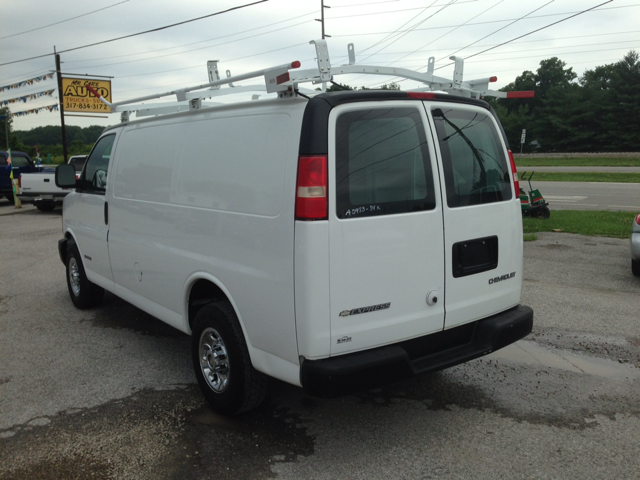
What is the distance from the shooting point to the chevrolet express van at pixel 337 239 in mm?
2973

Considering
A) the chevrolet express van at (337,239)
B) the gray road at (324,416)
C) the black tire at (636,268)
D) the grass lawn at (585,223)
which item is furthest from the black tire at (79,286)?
the grass lawn at (585,223)

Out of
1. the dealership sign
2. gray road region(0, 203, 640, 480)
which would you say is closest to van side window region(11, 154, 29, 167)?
the dealership sign

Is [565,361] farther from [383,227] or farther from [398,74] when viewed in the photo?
[398,74]

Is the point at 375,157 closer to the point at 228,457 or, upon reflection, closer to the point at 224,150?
the point at 224,150

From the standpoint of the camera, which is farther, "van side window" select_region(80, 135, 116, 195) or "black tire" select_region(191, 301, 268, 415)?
"van side window" select_region(80, 135, 116, 195)

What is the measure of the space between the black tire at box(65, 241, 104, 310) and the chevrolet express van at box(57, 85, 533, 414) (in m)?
2.39

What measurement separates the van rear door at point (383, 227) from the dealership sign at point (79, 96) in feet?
115

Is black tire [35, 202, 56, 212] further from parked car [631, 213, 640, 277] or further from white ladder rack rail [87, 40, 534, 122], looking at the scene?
parked car [631, 213, 640, 277]

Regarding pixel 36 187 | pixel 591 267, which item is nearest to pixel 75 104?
pixel 36 187

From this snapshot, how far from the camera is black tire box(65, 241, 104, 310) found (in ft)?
20.6

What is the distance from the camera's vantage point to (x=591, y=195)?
61.8 feet

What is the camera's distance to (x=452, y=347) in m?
3.57

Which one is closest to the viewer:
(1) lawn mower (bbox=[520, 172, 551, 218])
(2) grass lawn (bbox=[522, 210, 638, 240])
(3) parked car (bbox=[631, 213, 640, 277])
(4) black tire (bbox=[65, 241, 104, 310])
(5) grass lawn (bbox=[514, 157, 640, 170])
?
(4) black tire (bbox=[65, 241, 104, 310])

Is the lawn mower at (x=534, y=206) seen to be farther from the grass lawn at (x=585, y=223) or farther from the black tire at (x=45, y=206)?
the black tire at (x=45, y=206)
